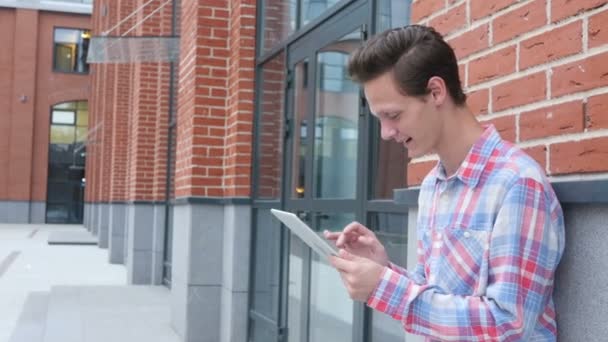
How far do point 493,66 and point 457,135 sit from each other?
582mm

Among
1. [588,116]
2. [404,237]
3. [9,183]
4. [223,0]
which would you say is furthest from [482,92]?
[9,183]

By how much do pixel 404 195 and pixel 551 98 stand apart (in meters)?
0.88

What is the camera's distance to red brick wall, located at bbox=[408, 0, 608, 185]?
6.21 feet

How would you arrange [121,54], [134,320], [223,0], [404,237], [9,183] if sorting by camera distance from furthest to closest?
[9,183], [121,54], [134,320], [223,0], [404,237]

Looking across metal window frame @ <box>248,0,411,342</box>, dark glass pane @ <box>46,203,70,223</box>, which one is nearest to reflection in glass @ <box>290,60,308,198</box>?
metal window frame @ <box>248,0,411,342</box>

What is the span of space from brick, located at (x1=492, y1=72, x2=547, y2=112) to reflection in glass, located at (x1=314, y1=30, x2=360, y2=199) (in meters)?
2.05

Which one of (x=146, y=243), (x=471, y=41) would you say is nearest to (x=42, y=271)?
(x=146, y=243)

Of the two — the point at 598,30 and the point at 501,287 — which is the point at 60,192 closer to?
the point at 598,30

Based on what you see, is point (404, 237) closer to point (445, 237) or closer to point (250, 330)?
point (445, 237)

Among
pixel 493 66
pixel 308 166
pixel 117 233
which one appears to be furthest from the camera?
pixel 117 233

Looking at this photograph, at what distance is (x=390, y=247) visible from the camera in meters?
3.98

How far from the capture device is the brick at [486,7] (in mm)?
2307

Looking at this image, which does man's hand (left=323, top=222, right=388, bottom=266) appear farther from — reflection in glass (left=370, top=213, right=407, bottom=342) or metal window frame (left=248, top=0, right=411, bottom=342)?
reflection in glass (left=370, top=213, right=407, bottom=342)

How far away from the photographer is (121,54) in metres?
8.59
